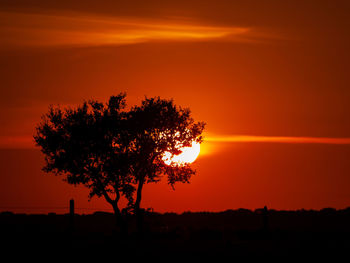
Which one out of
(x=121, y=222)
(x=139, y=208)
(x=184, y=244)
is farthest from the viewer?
(x=139, y=208)

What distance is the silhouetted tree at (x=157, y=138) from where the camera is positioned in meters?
47.9

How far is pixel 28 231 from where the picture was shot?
43594 mm

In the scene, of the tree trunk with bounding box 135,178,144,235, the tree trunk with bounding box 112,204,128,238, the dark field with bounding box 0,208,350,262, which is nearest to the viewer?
the dark field with bounding box 0,208,350,262

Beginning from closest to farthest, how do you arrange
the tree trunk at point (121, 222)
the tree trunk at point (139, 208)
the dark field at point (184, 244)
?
1. the dark field at point (184, 244)
2. the tree trunk at point (121, 222)
3. the tree trunk at point (139, 208)

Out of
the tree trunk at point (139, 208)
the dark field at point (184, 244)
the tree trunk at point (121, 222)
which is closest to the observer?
the dark field at point (184, 244)

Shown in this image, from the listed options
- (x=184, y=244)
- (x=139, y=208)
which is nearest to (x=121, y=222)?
(x=139, y=208)

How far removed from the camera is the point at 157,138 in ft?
160

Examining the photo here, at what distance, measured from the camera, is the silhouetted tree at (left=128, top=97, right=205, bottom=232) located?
4791 cm

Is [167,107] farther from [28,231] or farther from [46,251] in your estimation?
[46,251]

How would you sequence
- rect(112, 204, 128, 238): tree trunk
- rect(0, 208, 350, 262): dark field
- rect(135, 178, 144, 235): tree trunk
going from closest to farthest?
rect(0, 208, 350, 262): dark field < rect(112, 204, 128, 238): tree trunk < rect(135, 178, 144, 235): tree trunk

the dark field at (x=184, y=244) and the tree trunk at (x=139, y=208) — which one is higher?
the tree trunk at (x=139, y=208)

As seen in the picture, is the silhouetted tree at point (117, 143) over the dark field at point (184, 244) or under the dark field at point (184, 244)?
over

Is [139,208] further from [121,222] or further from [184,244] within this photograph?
[184,244]

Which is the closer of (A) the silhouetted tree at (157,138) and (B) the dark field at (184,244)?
(B) the dark field at (184,244)
